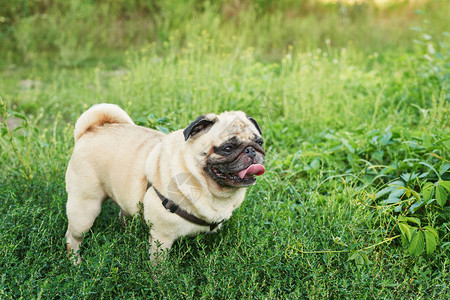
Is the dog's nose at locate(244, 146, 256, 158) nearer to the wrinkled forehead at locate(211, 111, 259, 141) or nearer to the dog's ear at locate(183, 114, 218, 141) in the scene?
the wrinkled forehead at locate(211, 111, 259, 141)

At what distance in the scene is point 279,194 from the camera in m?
3.43

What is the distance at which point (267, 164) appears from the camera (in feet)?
12.8

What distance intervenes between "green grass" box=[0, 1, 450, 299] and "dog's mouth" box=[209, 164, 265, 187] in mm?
453

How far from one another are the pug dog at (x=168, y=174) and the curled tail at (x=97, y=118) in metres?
0.09

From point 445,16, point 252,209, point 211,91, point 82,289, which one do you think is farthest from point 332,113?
point 445,16

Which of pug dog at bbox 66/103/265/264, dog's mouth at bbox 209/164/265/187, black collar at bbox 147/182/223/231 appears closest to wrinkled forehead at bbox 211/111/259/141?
pug dog at bbox 66/103/265/264

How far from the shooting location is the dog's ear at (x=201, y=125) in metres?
2.35

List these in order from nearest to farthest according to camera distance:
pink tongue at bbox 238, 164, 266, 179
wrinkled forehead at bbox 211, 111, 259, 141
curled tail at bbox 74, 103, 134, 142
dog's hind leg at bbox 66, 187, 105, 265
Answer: pink tongue at bbox 238, 164, 266, 179, wrinkled forehead at bbox 211, 111, 259, 141, dog's hind leg at bbox 66, 187, 105, 265, curled tail at bbox 74, 103, 134, 142

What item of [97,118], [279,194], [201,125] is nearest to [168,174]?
[201,125]

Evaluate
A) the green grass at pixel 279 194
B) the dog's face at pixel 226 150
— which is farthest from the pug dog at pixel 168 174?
the green grass at pixel 279 194

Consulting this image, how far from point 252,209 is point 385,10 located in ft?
34.4

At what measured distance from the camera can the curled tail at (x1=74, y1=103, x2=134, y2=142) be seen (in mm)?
2957

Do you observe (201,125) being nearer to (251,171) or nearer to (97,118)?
(251,171)

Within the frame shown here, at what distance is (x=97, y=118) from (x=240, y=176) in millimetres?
1303
